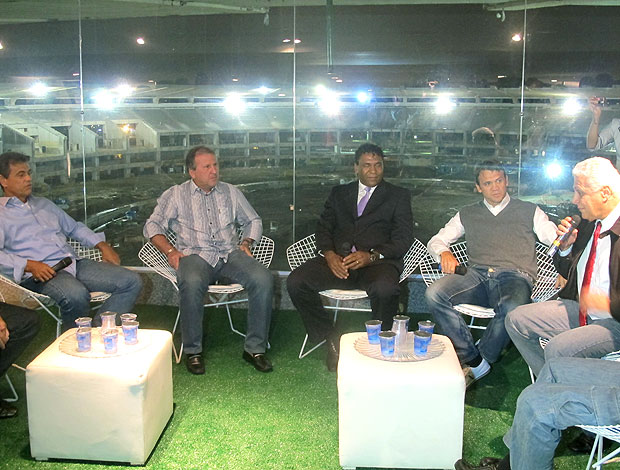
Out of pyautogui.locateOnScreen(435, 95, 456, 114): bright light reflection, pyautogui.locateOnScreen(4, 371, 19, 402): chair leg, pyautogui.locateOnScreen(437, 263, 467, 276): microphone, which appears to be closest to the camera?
pyautogui.locateOnScreen(4, 371, 19, 402): chair leg

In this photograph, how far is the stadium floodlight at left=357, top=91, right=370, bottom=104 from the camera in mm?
6285

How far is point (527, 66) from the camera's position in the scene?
19.4 feet

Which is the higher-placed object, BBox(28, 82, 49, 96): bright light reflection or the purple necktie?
BBox(28, 82, 49, 96): bright light reflection

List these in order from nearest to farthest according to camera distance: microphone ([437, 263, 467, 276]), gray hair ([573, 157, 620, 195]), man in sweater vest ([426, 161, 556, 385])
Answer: gray hair ([573, 157, 620, 195]) → man in sweater vest ([426, 161, 556, 385]) → microphone ([437, 263, 467, 276])

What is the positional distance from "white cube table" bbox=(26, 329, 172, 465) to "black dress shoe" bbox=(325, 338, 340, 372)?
1.51 meters

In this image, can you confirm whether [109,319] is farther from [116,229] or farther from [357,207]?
[116,229]

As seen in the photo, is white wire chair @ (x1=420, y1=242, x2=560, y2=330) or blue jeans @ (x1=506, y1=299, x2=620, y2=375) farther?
white wire chair @ (x1=420, y1=242, x2=560, y2=330)

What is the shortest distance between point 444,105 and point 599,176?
294 cm

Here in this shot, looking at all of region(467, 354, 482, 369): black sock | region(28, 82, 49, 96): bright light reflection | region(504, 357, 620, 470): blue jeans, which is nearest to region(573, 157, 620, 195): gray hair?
region(504, 357, 620, 470): blue jeans

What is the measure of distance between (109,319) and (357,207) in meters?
2.21

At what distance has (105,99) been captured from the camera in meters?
6.42

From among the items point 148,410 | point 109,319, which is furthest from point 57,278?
point 148,410

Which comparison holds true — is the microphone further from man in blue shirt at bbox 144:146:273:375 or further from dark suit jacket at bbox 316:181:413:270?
man in blue shirt at bbox 144:146:273:375

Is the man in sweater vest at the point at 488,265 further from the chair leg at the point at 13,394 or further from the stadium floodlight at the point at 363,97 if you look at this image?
the chair leg at the point at 13,394
